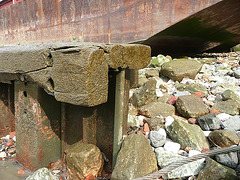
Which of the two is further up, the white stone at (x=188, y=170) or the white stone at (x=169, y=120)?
the white stone at (x=169, y=120)

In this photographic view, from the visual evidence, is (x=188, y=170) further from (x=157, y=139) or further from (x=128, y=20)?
(x=128, y=20)

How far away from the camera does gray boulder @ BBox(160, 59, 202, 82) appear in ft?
12.9

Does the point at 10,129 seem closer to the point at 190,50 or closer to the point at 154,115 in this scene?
the point at 154,115

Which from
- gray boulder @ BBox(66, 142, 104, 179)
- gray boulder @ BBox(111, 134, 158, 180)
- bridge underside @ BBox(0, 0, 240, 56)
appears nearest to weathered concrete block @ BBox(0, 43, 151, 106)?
gray boulder @ BBox(111, 134, 158, 180)

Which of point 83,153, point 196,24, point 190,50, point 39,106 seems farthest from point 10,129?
point 190,50

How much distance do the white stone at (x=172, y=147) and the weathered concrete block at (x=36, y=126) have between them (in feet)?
4.14

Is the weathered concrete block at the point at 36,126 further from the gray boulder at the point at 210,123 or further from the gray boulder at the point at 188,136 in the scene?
the gray boulder at the point at 210,123

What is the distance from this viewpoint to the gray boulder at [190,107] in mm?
2667

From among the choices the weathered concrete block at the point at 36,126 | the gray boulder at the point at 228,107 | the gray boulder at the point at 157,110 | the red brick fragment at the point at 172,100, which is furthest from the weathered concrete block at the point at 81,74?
the gray boulder at the point at 228,107

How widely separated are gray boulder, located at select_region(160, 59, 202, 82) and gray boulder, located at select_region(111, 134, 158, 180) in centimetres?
234

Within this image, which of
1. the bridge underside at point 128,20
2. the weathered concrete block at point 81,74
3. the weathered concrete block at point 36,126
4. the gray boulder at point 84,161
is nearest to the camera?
the weathered concrete block at point 81,74

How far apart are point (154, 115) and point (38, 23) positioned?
5.58 metres

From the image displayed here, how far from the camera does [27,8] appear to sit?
661cm

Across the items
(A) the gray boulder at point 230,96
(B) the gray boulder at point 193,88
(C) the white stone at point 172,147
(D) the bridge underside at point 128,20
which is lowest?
(C) the white stone at point 172,147
